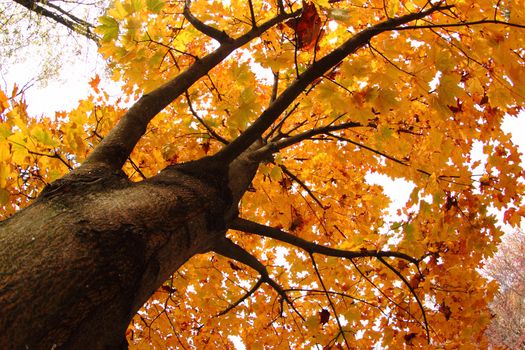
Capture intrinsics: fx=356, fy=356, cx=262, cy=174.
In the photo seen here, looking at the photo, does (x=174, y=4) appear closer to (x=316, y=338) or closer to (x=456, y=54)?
(x=456, y=54)

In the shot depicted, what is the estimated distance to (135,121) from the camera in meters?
1.51

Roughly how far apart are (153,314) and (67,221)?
130 inches

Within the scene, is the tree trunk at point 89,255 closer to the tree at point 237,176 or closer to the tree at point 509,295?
the tree at point 237,176

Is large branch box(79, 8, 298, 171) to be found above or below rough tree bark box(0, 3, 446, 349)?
above

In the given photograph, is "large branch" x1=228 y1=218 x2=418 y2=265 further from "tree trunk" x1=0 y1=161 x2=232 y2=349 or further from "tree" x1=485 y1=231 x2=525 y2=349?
"tree" x1=485 y1=231 x2=525 y2=349

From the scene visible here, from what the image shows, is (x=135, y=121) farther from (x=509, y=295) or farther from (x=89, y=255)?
(x=509, y=295)

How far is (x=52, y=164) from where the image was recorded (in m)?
2.10

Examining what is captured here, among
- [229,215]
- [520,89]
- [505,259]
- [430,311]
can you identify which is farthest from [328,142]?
[505,259]

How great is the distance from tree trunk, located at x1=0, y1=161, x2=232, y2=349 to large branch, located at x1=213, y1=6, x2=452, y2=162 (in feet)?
1.11

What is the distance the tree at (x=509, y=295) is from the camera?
45.5 ft

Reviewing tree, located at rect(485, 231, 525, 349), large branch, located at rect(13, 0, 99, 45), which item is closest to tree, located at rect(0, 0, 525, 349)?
large branch, located at rect(13, 0, 99, 45)

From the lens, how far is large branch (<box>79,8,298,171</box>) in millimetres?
1373

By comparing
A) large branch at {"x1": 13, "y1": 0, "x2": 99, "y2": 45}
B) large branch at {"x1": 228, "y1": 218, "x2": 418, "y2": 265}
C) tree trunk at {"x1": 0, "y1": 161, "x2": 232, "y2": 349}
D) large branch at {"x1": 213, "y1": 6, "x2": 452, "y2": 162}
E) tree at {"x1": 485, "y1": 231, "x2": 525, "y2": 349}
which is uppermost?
tree at {"x1": 485, "y1": 231, "x2": 525, "y2": 349}

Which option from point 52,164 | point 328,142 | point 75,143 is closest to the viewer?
point 75,143
